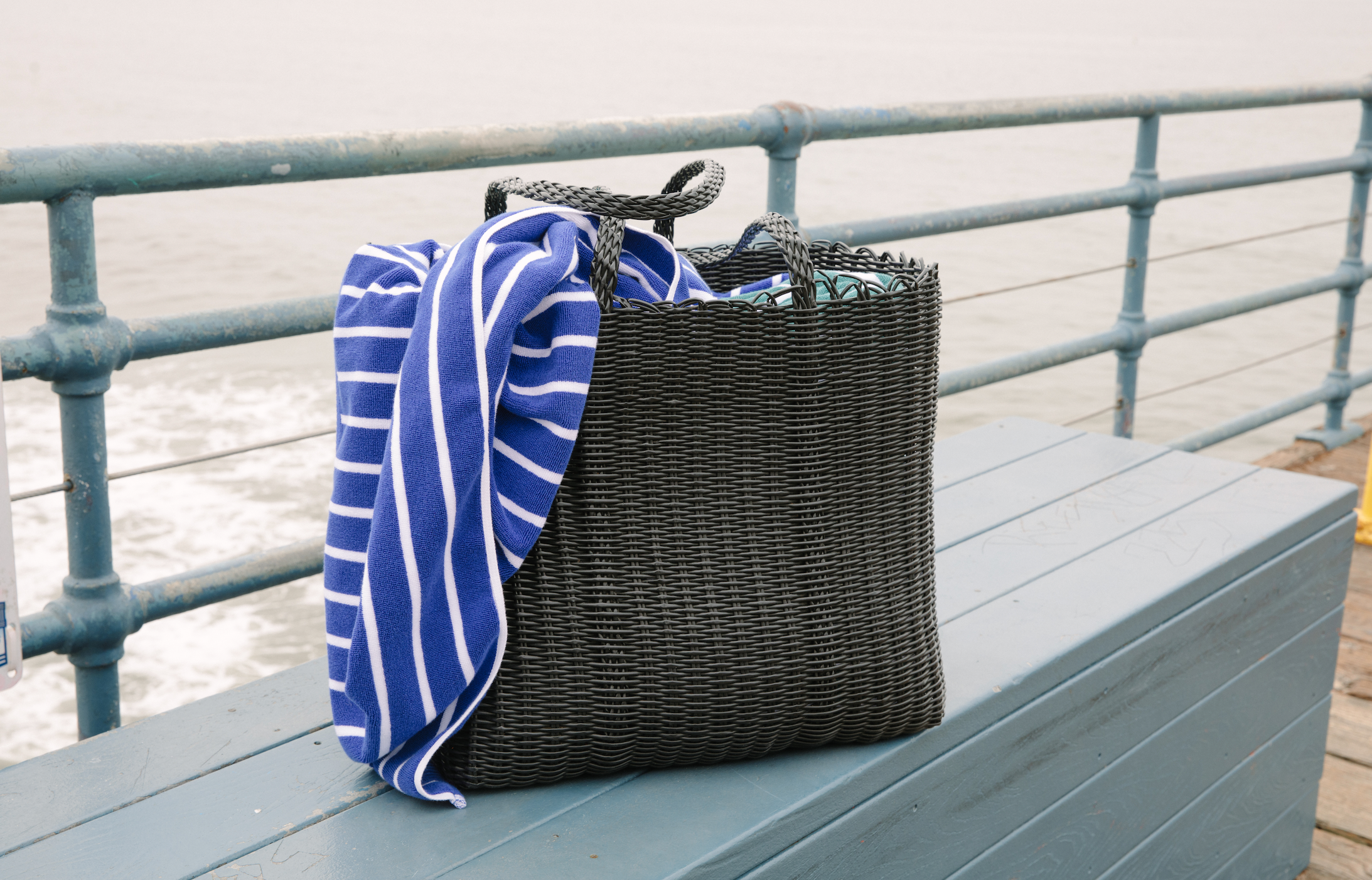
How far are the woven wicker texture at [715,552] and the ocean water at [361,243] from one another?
0.73 metres

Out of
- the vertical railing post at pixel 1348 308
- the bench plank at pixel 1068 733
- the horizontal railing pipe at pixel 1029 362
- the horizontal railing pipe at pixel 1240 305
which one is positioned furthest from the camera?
the vertical railing post at pixel 1348 308

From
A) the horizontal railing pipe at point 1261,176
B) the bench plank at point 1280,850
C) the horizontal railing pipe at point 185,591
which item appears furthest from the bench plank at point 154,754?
the horizontal railing pipe at point 1261,176

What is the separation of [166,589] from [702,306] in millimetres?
761

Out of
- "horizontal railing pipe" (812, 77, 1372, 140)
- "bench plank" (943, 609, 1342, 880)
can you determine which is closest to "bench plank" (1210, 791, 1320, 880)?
"bench plank" (943, 609, 1342, 880)

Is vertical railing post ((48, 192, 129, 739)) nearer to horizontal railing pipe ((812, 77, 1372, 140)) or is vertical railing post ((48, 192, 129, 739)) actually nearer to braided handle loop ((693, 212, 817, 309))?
braided handle loop ((693, 212, 817, 309))

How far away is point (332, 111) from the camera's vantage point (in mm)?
16906

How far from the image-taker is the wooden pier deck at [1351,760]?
1625mm

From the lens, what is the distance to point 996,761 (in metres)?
1.07

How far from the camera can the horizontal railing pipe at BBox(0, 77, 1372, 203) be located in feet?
3.64

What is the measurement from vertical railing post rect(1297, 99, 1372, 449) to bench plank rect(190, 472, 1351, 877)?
6.80 ft

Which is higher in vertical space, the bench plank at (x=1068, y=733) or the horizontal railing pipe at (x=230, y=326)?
the horizontal railing pipe at (x=230, y=326)

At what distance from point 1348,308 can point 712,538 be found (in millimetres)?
2885

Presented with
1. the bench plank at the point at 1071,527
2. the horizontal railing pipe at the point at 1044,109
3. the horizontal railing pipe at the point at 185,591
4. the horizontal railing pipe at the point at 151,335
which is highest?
the horizontal railing pipe at the point at 1044,109

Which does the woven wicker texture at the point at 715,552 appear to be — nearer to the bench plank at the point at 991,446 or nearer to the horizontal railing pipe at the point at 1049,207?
the bench plank at the point at 991,446
